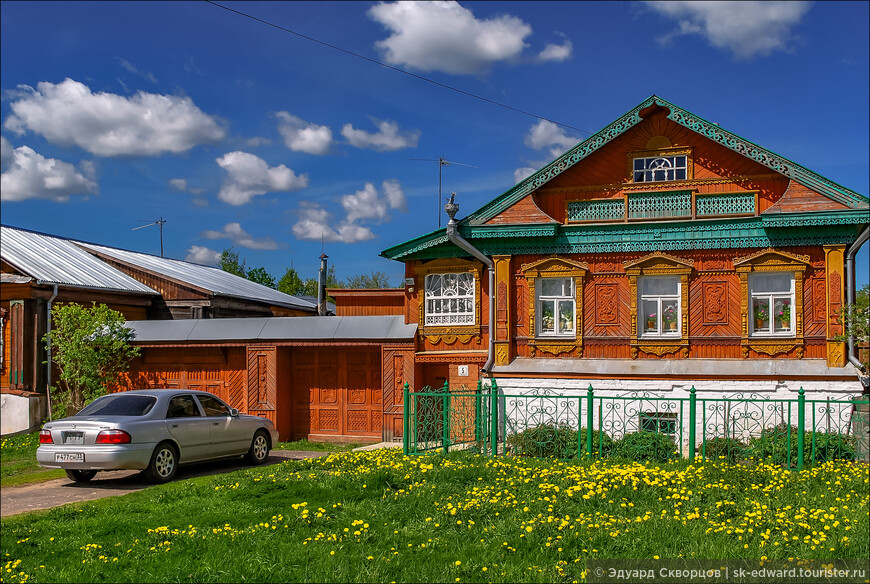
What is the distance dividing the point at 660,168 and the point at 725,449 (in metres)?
6.37

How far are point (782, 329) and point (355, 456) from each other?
29.6 ft

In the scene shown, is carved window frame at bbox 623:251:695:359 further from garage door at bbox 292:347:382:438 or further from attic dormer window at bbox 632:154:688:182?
garage door at bbox 292:347:382:438

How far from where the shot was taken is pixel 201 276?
2734 cm

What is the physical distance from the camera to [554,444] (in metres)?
12.1

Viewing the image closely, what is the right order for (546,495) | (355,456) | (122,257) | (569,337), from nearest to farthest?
(546,495)
(355,456)
(569,337)
(122,257)

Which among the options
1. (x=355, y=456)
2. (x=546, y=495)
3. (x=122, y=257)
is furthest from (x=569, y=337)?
(x=122, y=257)

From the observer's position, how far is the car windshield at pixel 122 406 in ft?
37.7

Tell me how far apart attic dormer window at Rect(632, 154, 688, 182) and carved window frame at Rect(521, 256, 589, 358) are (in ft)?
7.41

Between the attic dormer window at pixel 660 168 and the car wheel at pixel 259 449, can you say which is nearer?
the car wheel at pixel 259 449

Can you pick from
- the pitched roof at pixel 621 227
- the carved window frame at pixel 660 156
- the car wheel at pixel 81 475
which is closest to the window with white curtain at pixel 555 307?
the pitched roof at pixel 621 227

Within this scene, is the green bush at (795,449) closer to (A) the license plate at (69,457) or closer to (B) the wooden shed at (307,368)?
(B) the wooden shed at (307,368)

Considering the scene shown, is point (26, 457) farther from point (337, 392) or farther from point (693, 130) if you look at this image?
point (693, 130)

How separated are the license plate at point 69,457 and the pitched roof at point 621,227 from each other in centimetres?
802

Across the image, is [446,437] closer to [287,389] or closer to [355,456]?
[355,456]
